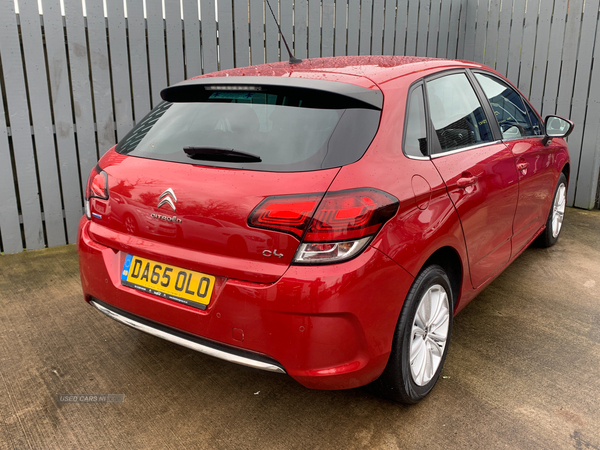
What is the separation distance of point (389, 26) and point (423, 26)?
25.7 inches

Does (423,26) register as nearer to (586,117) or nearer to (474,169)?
(586,117)

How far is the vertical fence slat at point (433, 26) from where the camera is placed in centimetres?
677

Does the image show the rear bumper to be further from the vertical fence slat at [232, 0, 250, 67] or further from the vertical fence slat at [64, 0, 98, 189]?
the vertical fence slat at [232, 0, 250, 67]

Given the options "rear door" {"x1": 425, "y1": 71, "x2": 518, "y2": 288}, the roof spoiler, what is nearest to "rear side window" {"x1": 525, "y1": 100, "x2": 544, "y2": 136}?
"rear door" {"x1": 425, "y1": 71, "x2": 518, "y2": 288}

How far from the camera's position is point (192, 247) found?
2.00 metres

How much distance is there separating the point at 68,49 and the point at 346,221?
3.71 meters

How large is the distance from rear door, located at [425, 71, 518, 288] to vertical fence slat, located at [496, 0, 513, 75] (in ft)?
14.2

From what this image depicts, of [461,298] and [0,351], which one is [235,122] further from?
[0,351]

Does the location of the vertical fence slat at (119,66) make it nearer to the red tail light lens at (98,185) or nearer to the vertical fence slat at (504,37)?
the red tail light lens at (98,185)

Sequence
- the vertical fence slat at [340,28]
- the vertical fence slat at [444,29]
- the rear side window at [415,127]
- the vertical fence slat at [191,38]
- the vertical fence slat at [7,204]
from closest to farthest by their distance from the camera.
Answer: the rear side window at [415,127] < the vertical fence slat at [7,204] < the vertical fence slat at [191,38] < the vertical fence slat at [340,28] < the vertical fence slat at [444,29]

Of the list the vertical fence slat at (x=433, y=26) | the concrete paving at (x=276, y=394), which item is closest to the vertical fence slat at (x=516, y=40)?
the vertical fence slat at (x=433, y=26)

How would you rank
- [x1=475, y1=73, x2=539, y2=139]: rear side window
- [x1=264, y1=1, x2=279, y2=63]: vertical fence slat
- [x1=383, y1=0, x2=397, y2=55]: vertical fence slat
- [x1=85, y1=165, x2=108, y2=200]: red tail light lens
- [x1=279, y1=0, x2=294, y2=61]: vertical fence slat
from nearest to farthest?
[x1=85, y1=165, x2=108, y2=200]: red tail light lens
[x1=475, y1=73, x2=539, y2=139]: rear side window
[x1=264, y1=1, x2=279, y2=63]: vertical fence slat
[x1=279, y1=0, x2=294, y2=61]: vertical fence slat
[x1=383, y1=0, x2=397, y2=55]: vertical fence slat

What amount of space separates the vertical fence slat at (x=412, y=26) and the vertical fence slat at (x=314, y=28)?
59.2 inches

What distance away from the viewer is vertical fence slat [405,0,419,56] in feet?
21.5
